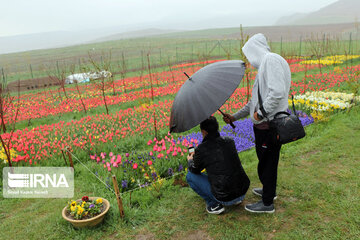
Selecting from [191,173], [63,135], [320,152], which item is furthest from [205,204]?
[63,135]

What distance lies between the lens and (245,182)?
11.2ft

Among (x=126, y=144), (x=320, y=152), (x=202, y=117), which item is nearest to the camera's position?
(x=202, y=117)

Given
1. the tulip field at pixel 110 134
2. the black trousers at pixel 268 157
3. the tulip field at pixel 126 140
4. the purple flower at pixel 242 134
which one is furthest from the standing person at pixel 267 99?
the purple flower at pixel 242 134

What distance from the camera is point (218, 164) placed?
3193 millimetres

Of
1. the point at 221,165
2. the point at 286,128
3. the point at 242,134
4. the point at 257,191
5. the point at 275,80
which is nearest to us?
the point at 275,80

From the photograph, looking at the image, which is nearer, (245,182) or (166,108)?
(245,182)

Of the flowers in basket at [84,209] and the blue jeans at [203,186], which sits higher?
the blue jeans at [203,186]

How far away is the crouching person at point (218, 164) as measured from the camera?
316 centimetres

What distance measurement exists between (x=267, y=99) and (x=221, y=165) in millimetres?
963

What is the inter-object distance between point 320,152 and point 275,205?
2313 millimetres

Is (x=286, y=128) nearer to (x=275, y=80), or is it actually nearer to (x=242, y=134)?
(x=275, y=80)

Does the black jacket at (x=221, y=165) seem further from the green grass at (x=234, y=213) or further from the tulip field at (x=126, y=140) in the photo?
the tulip field at (x=126, y=140)

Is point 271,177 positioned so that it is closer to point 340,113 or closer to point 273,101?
point 273,101

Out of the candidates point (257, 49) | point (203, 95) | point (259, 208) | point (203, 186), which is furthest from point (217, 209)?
point (257, 49)
